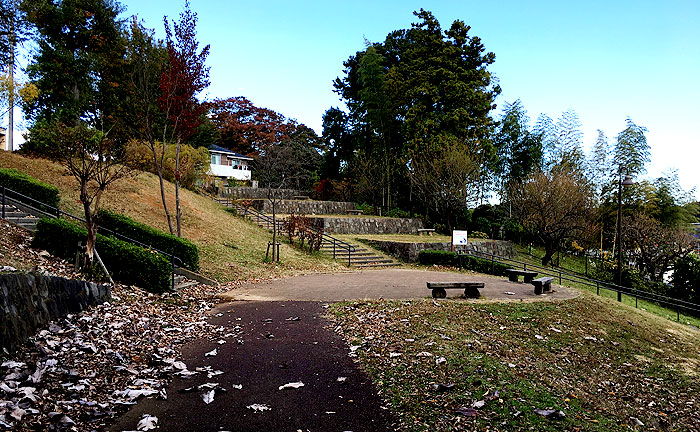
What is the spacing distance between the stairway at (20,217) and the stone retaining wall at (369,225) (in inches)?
563

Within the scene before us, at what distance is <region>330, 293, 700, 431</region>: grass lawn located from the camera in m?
4.29

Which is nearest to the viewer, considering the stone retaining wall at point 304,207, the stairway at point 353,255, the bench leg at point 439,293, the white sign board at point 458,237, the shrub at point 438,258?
the bench leg at point 439,293

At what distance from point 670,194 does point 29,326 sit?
3264cm

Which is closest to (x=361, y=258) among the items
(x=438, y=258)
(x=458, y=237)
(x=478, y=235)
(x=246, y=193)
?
(x=438, y=258)

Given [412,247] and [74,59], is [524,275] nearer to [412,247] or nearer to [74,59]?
[412,247]

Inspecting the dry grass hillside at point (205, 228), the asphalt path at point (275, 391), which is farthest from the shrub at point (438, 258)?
the asphalt path at point (275, 391)

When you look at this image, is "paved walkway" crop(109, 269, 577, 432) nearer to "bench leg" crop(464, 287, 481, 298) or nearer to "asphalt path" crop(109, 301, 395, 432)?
"asphalt path" crop(109, 301, 395, 432)

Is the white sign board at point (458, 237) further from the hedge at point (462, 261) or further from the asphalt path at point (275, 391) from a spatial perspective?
the asphalt path at point (275, 391)

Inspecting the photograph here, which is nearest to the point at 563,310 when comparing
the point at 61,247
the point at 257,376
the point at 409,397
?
the point at 409,397

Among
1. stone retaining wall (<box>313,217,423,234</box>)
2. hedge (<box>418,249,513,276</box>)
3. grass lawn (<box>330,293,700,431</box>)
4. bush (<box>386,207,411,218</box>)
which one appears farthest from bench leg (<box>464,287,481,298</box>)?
bush (<box>386,207,411,218</box>)

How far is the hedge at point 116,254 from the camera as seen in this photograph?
8805mm

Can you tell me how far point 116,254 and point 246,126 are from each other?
121 feet

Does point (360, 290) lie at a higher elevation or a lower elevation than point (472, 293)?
lower

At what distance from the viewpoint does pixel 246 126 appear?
43.5 meters
